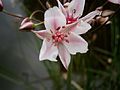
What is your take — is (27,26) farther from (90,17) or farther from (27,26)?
(90,17)

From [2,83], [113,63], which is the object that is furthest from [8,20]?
[113,63]

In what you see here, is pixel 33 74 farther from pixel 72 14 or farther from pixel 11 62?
pixel 72 14

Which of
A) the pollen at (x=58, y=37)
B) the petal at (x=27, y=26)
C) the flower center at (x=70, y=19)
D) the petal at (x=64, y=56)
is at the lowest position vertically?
the petal at (x=64, y=56)

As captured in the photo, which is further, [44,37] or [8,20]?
[8,20]

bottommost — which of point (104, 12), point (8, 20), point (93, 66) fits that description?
point (93, 66)

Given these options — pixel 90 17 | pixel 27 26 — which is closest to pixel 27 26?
pixel 27 26

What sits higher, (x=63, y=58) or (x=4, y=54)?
(x=63, y=58)

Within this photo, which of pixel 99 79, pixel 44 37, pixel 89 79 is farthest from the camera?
pixel 99 79
